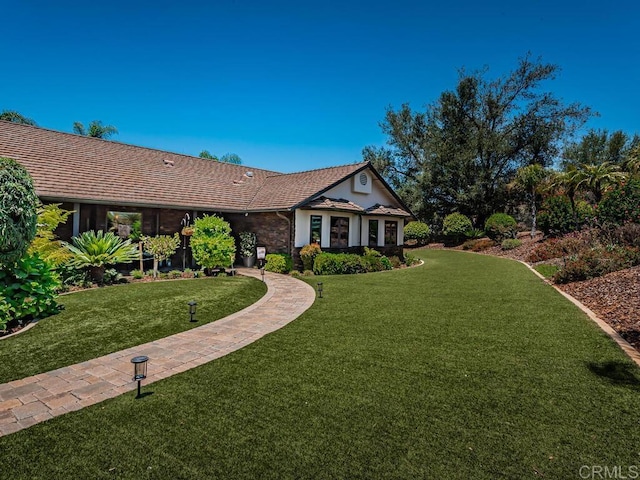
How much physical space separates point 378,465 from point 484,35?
16365 millimetres

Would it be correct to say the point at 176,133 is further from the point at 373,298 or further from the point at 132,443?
the point at 132,443

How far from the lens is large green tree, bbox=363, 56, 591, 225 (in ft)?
103

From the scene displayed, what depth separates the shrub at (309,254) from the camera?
50.1 feet

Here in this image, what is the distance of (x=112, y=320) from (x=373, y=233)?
1488 centimetres

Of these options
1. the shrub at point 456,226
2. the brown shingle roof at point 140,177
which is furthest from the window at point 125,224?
the shrub at point 456,226

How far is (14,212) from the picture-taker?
630 centimetres

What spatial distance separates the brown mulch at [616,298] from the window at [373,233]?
9988mm

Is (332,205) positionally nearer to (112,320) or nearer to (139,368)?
(112,320)

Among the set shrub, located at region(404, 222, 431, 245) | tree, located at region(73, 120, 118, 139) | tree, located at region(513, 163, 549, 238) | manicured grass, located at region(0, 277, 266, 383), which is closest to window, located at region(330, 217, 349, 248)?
manicured grass, located at region(0, 277, 266, 383)

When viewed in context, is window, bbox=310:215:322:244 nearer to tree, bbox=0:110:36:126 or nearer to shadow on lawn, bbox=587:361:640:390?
shadow on lawn, bbox=587:361:640:390

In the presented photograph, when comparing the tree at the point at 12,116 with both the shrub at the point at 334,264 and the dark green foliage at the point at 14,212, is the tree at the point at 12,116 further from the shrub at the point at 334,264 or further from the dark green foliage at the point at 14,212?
the dark green foliage at the point at 14,212

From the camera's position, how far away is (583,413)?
12.1ft

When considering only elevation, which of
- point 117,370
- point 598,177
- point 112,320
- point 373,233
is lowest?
point 117,370

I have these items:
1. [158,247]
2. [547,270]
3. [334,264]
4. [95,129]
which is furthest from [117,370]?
[95,129]
